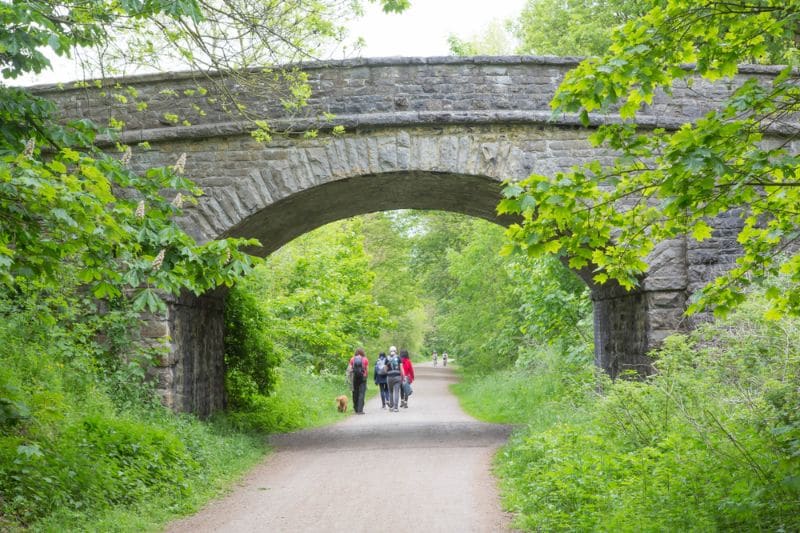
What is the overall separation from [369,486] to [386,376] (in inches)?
370

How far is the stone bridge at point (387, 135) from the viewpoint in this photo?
990 centimetres

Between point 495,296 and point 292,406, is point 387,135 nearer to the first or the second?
point 292,406

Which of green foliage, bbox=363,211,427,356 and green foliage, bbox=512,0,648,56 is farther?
green foliage, bbox=363,211,427,356

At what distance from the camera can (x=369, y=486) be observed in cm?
804

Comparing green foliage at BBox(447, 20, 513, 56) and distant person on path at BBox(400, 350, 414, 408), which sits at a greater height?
green foliage at BBox(447, 20, 513, 56)

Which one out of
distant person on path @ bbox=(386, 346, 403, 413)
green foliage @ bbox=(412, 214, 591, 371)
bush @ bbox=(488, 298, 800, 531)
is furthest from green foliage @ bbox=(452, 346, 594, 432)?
bush @ bbox=(488, 298, 800, 531)

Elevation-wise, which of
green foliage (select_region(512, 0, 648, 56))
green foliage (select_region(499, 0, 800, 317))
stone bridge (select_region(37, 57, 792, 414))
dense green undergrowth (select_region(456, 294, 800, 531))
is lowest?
dense green undergrowth (select_region(456, 294, 800, 531))

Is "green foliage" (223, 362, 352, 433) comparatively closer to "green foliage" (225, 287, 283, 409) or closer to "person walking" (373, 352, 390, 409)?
"green foliage" (225, 287, 283, 409)

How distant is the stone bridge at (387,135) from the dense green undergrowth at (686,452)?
273 centimetres

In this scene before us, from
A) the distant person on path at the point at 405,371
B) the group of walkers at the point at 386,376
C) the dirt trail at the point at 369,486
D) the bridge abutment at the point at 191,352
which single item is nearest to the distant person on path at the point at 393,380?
the group of walkers at the point at 386,376

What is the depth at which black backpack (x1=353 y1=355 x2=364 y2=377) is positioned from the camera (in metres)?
15.9

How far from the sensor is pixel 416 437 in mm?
12016

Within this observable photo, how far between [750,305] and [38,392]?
21.1ft

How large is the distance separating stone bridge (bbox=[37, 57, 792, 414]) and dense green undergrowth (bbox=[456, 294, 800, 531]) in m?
2.73
